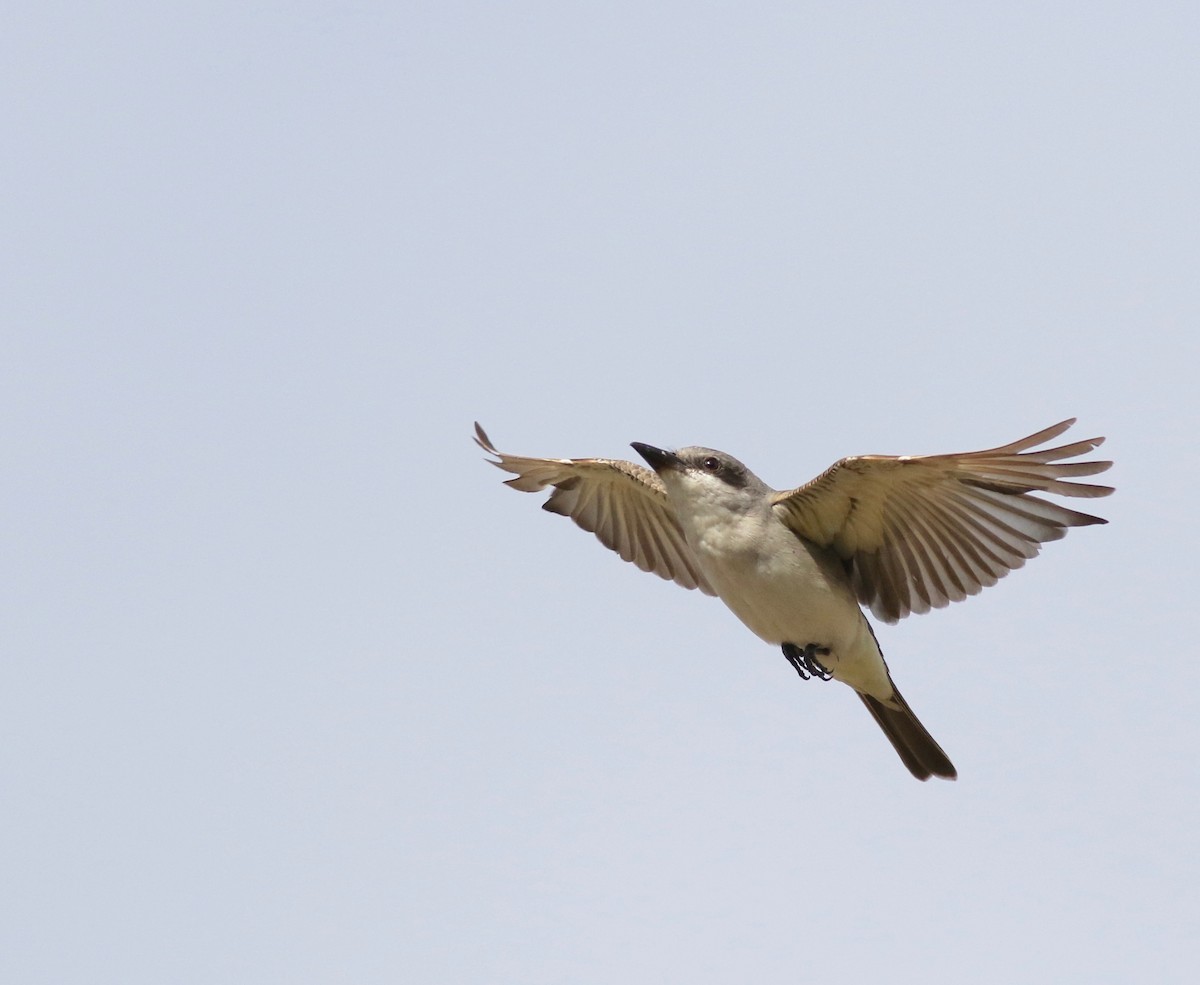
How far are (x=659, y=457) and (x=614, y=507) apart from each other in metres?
1.88

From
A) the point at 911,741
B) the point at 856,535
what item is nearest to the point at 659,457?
the point at 856,535

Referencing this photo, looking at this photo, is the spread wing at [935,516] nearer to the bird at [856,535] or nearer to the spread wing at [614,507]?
the bird at [856,535]

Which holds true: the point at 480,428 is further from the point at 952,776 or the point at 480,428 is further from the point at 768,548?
the point at 952,776

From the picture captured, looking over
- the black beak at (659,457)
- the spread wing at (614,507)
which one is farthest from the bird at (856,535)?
the spread wing at (614,507)

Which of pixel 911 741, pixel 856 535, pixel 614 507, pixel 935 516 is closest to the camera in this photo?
pixel 935 516

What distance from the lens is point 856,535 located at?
12258 mm

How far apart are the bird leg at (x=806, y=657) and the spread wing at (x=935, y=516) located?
0.68 m

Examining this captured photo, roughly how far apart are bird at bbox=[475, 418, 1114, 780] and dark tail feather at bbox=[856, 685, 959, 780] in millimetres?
283

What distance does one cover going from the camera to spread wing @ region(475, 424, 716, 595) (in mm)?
13359

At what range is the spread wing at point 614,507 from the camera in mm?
13359

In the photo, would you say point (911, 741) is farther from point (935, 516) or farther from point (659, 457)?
point (659, 457)

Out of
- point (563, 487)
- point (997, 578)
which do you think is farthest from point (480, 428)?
point (997, 578)

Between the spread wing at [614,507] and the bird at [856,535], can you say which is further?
the spread wing at [614,507]

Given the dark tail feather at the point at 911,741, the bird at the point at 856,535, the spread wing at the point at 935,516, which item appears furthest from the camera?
the dark tail feather at the point at 911,741
